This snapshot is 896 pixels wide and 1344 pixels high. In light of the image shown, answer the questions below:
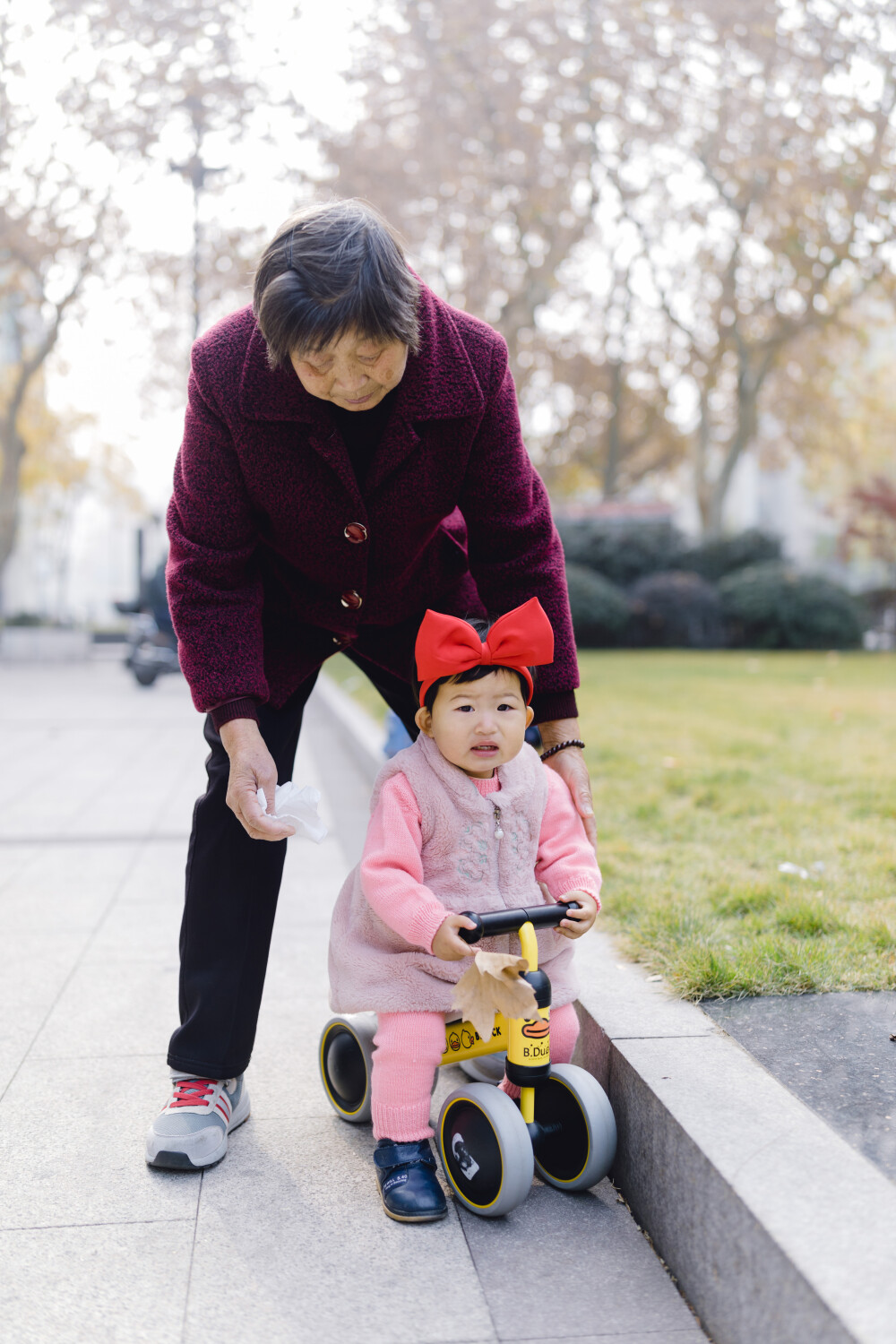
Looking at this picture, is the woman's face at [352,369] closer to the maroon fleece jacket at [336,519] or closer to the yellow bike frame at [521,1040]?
the maroon fleece jacket at [336,519]

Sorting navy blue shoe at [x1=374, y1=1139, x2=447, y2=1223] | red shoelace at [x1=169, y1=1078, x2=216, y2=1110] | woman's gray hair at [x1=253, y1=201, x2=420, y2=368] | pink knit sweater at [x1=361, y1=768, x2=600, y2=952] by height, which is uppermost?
woman's gray hair at [x1=253, y1=201, x2=420, y2=368]

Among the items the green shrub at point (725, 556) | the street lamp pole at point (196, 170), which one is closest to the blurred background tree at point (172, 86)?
the street lamp pole at point (196, 170)

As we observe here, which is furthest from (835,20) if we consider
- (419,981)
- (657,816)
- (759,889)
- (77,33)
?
(419,981)

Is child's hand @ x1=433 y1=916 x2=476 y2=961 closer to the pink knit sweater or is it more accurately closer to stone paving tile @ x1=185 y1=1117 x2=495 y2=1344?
the pink knit sweater

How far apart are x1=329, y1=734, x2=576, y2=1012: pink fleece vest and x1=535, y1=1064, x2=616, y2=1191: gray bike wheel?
0.16 meters

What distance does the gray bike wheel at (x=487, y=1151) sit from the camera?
6.72 ft

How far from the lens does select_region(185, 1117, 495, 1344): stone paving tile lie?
180cm

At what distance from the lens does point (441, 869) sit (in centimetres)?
226

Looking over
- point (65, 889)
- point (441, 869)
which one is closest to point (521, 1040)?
point (441, 869)

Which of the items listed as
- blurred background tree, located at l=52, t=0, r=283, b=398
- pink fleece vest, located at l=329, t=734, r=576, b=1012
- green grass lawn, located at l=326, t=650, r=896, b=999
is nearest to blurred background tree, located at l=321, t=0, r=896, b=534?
blurred background tree, located at l=52, t=0, r=283, b=398

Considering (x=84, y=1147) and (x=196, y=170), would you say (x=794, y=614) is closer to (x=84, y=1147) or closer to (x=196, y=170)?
(x=196, y=170)

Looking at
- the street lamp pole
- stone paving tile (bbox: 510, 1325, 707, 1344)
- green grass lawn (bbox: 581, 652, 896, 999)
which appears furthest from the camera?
the street lamp pole

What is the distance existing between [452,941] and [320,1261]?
569 millimetres

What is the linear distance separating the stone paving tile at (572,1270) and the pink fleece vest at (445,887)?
37 cm
